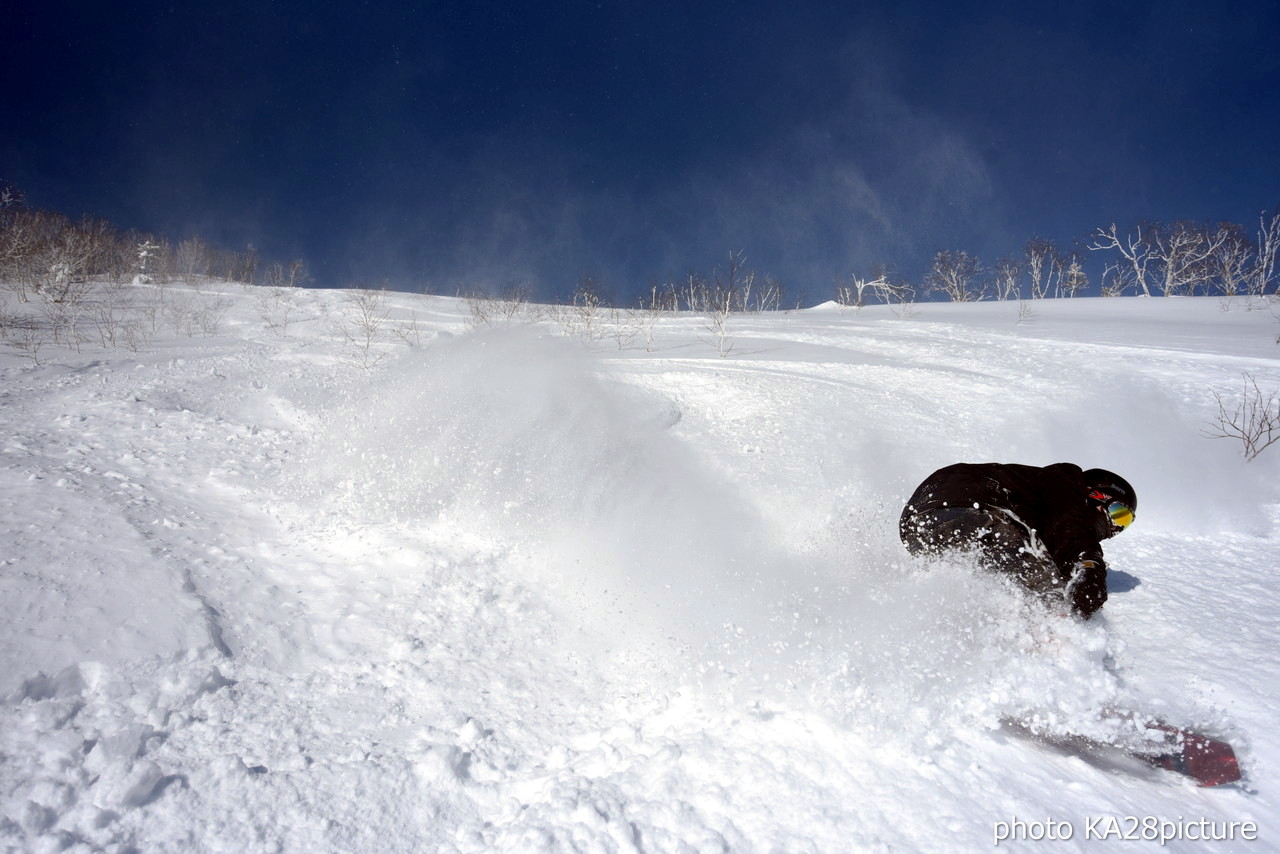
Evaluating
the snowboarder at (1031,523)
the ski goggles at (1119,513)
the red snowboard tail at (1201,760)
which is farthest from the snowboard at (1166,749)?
the ski goggles at (1119,513)

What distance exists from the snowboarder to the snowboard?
0.53 meters

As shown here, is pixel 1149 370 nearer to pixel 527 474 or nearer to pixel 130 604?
pixel 527 474

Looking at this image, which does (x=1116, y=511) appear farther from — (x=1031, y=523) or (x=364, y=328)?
(x=364, y=328)

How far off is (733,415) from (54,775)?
21.6ft

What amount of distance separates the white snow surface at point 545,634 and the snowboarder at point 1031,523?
8.2 inches

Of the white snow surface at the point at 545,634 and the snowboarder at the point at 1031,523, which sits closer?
the white snow surface at the point at 545,634

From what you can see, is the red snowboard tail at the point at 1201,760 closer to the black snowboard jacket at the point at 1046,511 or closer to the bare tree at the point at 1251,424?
the black snowboard jacket at the point at 1046,511

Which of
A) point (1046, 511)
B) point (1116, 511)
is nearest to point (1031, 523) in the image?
point (1046, 511)

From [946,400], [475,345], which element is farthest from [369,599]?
[946,400]

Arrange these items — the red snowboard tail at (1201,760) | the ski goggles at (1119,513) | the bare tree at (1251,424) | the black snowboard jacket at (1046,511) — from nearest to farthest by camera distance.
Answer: the red snowboard tail at (1201,760)
the black snowboard jacket at (1046,511)
the ski goggles at (1119,513)
the bare tree at (1251,424)

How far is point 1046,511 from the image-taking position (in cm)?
275

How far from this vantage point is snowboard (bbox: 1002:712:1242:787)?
2.11m

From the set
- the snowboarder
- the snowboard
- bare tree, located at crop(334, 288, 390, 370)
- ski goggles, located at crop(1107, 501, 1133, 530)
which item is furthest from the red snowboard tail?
bare tree, located at crop(334, 288, 390, 370)

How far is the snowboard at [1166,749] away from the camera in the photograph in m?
2.11
